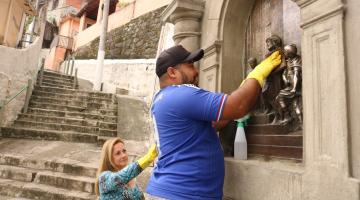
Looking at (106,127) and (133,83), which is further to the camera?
(133,83)

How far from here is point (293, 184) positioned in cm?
192

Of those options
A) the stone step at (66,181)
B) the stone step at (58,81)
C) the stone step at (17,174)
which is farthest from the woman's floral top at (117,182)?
the stone step at (58,81)

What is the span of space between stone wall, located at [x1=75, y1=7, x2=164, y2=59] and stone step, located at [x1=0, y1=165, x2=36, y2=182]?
37.5ft

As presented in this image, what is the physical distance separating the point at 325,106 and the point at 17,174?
5.92 m

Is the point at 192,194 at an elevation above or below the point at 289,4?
below

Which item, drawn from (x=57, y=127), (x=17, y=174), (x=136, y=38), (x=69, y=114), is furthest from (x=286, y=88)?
(x=136, y=38)

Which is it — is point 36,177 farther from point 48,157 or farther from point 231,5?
point 231,5

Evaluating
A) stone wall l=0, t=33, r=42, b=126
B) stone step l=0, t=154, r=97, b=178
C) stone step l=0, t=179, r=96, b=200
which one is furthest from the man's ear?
stone wall l=0, t=33, r=42, b=126

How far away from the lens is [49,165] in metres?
6.05

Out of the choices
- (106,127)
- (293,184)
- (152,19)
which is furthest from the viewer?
(152,19)

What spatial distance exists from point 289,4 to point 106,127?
23.5ft

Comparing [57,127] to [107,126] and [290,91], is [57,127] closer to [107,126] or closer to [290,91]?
[107,126]

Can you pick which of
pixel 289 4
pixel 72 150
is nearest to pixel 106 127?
pixel 72 150

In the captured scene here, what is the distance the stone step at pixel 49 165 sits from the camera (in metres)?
5.65
